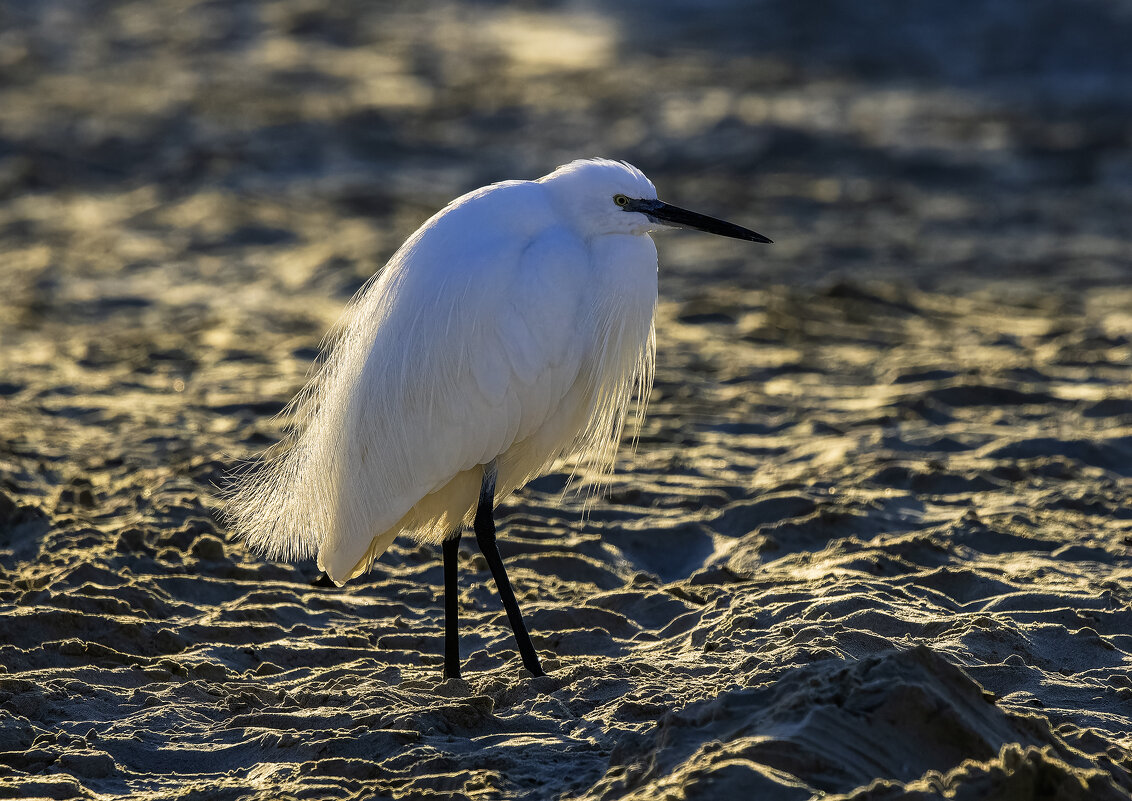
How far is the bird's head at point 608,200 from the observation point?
13.5ft

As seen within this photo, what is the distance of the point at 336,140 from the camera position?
45.3ft

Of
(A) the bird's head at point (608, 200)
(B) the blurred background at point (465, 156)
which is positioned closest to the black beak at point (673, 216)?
(A) the bird's head at point (608, 200)

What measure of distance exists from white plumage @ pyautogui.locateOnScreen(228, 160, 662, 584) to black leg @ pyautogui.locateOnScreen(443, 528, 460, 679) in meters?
0.19

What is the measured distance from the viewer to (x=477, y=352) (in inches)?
160

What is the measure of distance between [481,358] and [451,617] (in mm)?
892

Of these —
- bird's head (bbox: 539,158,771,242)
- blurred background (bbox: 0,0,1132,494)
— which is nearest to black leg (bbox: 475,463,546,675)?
bird's head (bbox: 539,158,771,242)

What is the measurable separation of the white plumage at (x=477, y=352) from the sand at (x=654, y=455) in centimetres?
63

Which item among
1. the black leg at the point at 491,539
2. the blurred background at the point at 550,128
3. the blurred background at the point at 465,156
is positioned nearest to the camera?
the black leg at the point at 491,539

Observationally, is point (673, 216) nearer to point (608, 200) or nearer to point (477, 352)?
point (608, 200)

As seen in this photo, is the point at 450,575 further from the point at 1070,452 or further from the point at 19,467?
the point at 1070,452

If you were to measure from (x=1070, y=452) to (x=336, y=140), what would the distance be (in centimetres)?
970

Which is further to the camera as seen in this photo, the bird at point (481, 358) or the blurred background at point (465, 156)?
the blurred background at point (465, 156)

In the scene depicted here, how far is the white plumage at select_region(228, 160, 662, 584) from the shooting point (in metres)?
4.03

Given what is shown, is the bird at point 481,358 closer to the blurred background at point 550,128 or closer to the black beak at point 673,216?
the black beak at point 673,216
